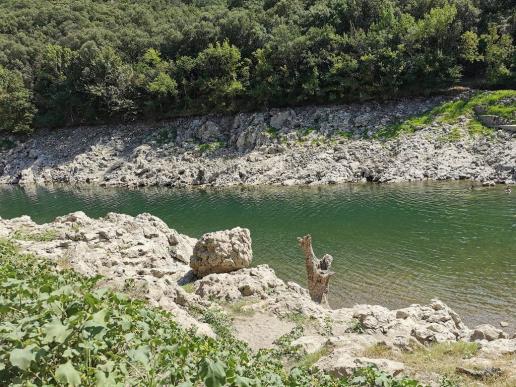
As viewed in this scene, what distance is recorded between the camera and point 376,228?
121 feet

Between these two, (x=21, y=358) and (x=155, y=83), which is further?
(x=155, y=83)

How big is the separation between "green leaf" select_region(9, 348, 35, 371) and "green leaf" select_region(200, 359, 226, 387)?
6.37ft

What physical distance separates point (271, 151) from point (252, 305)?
4703 cm

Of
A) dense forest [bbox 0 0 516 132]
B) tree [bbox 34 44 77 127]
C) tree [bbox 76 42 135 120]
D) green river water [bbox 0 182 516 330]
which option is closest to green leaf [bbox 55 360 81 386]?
green river water [bbox 0 182 516 330]

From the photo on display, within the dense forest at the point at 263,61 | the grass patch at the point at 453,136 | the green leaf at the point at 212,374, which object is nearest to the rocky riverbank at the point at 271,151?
the grass patch at the point at 453,136

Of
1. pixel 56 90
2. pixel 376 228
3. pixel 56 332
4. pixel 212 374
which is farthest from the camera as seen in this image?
pixel 56 90

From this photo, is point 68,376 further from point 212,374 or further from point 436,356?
point 436,356

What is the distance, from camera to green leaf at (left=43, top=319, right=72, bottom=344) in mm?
5465

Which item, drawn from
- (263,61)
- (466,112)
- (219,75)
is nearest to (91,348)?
(466,112)

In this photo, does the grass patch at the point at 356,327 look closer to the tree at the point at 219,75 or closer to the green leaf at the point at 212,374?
the green leaf at the point at 212,374

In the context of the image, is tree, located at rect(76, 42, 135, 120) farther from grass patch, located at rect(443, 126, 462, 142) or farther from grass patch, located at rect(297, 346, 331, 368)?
grass patch, located at rect(297, 346, 331, 368)

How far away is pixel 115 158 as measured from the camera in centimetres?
7888

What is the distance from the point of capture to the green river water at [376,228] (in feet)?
80.8

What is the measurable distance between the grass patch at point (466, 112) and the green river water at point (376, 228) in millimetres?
12041
